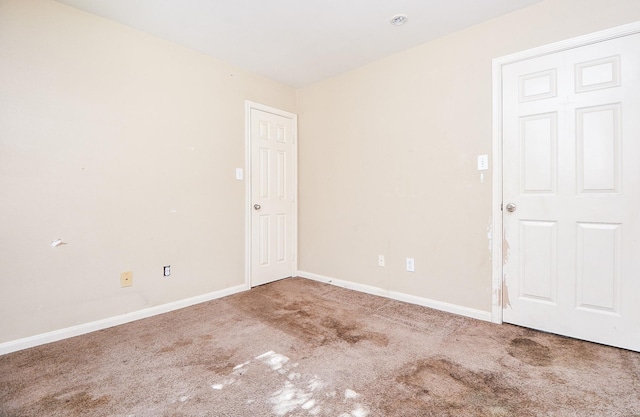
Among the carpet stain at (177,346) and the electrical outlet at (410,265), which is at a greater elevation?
the electrical outlet at (410,265)

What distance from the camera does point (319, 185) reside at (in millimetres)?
3820

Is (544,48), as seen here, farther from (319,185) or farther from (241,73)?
(241,73)

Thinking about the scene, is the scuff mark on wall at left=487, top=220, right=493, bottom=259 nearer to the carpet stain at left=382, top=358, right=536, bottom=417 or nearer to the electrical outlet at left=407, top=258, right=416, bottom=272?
the electrical outlet at left=407, top=258, right=416, bottom=272

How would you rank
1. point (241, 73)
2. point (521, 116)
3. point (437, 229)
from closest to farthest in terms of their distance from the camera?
point (521, 116)
point (437, 229)
point (241, 73)

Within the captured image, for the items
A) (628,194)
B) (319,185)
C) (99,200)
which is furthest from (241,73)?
(628,194)

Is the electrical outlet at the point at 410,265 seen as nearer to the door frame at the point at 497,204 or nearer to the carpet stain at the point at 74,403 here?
A: the door frame at the point at 497,204

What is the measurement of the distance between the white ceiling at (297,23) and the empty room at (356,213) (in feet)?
0.08

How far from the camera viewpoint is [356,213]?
11.3 feet

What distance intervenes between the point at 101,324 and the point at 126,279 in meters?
0.38

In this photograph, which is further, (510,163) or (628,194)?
(510,163)

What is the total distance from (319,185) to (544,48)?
249 centimetres

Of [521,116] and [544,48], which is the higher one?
[544,48]

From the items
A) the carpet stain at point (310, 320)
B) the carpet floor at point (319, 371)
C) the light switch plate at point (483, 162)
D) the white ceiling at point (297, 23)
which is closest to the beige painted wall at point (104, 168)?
the white ceiling at point (297, 23)

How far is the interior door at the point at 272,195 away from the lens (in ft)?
11.6
